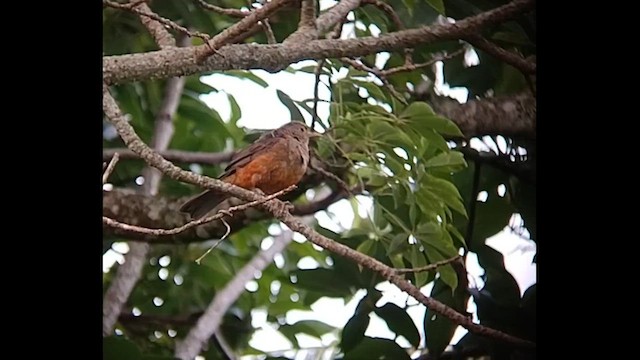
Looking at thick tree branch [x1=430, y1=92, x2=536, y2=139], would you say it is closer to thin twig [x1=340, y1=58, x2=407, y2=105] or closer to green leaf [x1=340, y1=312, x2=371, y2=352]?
thin twig [x1=340, y1=58, x2=407, y2=105]

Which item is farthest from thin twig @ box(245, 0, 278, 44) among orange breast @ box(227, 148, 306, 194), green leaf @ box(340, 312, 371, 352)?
green leaf @ box(340, 312, 371, 352)

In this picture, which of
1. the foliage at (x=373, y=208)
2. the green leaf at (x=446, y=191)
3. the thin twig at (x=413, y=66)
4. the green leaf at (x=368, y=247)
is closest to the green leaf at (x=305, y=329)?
the foliage at (x=373, y=208)

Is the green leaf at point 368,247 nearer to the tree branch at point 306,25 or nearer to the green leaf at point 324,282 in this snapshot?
the green leaf at point 324,282

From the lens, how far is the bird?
964 millimetres

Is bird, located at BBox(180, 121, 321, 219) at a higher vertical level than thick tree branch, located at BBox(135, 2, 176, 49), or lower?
lower

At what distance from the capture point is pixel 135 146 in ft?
2.95

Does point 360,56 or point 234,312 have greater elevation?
point 360,56

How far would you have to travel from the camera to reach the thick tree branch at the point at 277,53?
90 centimetres

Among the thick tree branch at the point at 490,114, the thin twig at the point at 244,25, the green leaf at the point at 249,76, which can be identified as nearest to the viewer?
the thin twig at the point at 244,25

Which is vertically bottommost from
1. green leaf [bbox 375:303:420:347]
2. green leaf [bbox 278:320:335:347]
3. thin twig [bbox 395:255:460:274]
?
green leaf [bbox 278:320:335:347]

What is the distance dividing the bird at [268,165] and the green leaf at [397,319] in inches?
7.3
